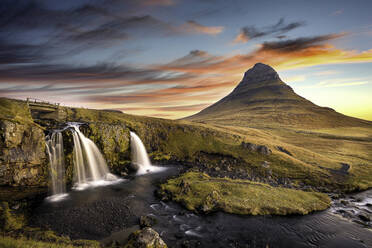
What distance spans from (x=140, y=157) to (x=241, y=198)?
32130 mm

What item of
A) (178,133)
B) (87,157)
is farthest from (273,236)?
(178,133)

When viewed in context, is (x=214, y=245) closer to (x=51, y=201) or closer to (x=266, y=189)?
(x=266, y=189)

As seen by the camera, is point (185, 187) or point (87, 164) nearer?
point (185, 187)

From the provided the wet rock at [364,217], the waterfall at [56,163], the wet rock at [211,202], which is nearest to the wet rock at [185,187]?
Result: the wet rock at [211,202]

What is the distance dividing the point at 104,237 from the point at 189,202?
507 inches

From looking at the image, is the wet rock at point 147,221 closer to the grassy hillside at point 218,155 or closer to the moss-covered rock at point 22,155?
the moss-covered rock at point 22,155

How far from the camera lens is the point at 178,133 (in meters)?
69.4

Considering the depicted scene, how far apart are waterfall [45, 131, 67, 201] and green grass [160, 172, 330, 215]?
1804 centimetres

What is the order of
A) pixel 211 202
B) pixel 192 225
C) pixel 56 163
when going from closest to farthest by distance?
pixel 192 225 → pixel 211 202 → pixel 56 163

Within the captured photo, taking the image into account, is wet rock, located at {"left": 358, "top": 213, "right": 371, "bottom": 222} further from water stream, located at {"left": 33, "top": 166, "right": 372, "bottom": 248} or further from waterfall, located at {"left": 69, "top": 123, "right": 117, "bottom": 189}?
waterfall, located at {"left": 69, "top": 123, "right": 117, "bottom": 189}

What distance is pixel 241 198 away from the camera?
29.3 m

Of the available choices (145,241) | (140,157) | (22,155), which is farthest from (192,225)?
(140,157)

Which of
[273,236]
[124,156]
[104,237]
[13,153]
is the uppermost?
[13,153]

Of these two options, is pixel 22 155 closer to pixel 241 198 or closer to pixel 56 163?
pixel 56 163
